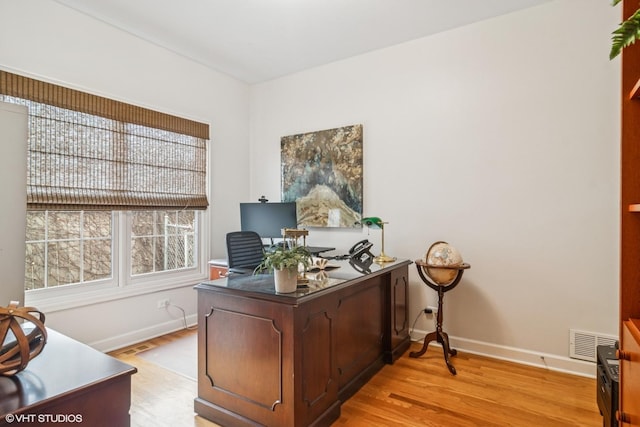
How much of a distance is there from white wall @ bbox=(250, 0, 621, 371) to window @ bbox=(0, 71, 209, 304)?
205 cm

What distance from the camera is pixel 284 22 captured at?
10.4 ft

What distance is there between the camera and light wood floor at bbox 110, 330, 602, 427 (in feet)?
6.93

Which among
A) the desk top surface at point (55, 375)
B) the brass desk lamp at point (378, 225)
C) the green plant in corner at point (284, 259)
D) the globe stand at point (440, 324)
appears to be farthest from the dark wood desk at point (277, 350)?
the desk top surface at point (55, 375)

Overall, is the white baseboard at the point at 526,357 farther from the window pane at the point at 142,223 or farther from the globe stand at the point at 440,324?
the window pane at the point at 142,223

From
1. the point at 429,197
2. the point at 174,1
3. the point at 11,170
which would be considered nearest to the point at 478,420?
the point at 429,197

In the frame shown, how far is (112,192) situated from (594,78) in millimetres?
4361

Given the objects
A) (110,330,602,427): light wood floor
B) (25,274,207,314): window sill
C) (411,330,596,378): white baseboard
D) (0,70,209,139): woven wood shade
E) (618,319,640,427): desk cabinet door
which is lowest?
(110,330,602,427): light wood floor

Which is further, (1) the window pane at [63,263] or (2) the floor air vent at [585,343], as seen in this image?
(1) the window pane at [63,263]

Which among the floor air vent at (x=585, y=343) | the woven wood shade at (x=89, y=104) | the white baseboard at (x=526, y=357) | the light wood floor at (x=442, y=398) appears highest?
the woven wood shade at (x=89, y=104)

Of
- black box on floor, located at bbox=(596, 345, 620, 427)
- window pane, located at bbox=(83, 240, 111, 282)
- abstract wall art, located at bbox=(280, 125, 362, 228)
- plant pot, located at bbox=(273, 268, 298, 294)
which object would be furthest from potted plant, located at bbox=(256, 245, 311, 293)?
window pane, located at bbox=(83, 240, 111, 282)

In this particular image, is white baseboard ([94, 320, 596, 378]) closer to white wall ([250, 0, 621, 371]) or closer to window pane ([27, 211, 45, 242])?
white wall ([250, 0, 621, 371])

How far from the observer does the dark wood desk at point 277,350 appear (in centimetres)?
181

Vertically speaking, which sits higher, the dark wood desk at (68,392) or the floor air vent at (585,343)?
the dark wood desk at (68,392)

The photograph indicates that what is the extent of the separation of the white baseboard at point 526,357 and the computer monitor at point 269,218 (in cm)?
202
